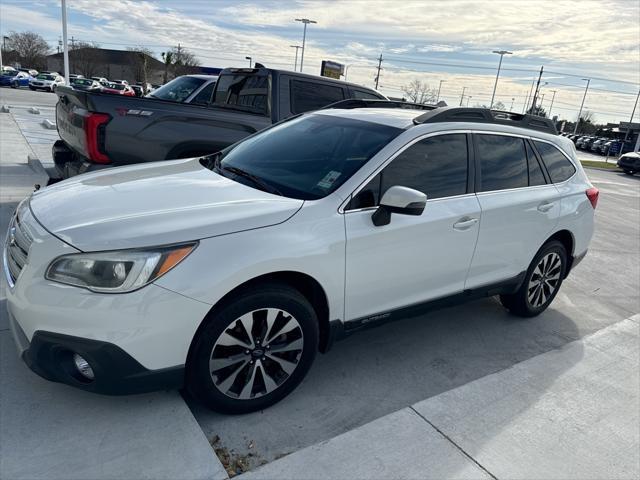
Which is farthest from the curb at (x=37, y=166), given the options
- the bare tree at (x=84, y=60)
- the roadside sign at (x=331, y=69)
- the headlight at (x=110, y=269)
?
the bare tree at (x=84, y=60)

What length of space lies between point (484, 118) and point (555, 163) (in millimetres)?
1006

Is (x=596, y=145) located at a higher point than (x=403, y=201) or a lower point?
lower

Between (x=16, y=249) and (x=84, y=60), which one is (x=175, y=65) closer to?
(x=84, y=60)

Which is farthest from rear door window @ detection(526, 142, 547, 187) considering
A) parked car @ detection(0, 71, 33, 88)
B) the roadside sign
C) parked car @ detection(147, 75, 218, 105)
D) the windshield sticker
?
parked car @ detection(0, 71, 33, 88)

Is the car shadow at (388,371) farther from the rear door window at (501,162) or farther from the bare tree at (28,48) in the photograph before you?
the bare tree at (28,48)

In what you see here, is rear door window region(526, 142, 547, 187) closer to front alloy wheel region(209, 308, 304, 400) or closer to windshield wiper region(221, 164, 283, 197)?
windshield wiper region(221, 164, 283, 197)

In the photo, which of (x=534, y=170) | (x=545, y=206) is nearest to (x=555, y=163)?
(x=534, y=170)

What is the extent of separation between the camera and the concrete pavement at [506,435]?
2533 mm

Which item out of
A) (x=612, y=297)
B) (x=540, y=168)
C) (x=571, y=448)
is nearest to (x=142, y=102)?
(x=540, y=168)

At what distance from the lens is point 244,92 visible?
645cm

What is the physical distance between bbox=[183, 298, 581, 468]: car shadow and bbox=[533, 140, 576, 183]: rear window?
134 cm

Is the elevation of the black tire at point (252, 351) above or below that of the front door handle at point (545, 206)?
below

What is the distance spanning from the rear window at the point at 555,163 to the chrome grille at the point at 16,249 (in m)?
3.91

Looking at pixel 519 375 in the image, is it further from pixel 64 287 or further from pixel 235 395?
pixel 64 287
